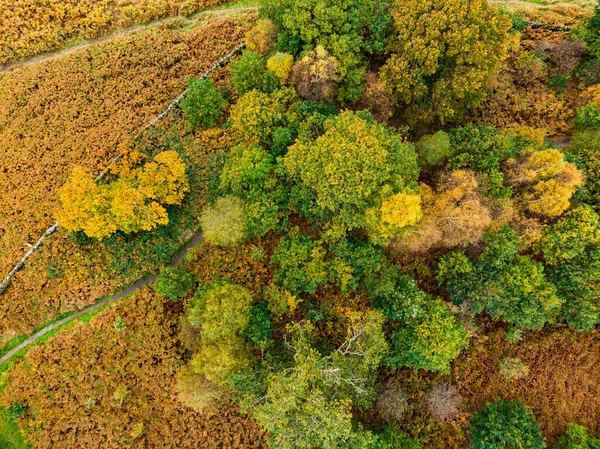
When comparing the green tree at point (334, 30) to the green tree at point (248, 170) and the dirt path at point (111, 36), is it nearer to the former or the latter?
the green tree at point (248, 170)

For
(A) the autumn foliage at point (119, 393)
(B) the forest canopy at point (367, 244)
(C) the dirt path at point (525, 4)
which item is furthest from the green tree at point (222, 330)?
(C) the dirt path at point (525, 4)

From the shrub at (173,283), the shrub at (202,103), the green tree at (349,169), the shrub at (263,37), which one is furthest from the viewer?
the shrub at (202,103)

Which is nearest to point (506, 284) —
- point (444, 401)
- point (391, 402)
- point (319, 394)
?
point (444, 401)

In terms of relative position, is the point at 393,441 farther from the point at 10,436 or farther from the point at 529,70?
the point at 529,70

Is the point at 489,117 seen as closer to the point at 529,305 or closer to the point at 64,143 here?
the point at 529,305

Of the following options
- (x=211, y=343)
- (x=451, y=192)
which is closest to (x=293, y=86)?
(x=451, y=192)
